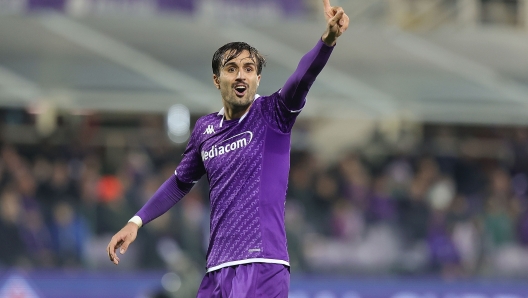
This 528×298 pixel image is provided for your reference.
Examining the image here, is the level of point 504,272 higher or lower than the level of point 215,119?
higher

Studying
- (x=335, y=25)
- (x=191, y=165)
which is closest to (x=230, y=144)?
(x=191, y=165)

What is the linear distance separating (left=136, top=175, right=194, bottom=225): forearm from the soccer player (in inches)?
11.1

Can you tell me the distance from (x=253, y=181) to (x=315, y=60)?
2.35 feet

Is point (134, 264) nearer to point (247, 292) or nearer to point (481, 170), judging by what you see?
point (481, 170)

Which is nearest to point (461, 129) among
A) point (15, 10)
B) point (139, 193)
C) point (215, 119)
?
point (139, 193)

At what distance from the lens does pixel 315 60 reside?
4.68 meters

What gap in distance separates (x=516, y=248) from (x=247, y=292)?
8.97 m

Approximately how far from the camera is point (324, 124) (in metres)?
16.2

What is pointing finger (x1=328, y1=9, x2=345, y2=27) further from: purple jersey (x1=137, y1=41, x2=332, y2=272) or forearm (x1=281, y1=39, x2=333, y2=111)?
purple jersey (x1=137, y1=41, x2=332, y2=272)

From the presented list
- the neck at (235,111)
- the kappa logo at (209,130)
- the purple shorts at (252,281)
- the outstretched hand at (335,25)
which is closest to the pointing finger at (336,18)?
the outstretched hand at (335,25)

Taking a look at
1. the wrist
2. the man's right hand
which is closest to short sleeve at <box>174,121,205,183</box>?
the man's right hand

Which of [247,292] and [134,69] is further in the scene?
[134,69]

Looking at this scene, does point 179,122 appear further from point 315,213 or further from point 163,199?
point 163,199

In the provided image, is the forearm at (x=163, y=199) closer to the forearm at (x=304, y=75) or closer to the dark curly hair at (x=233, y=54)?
the dark curly hair at (x=233, y=54)
